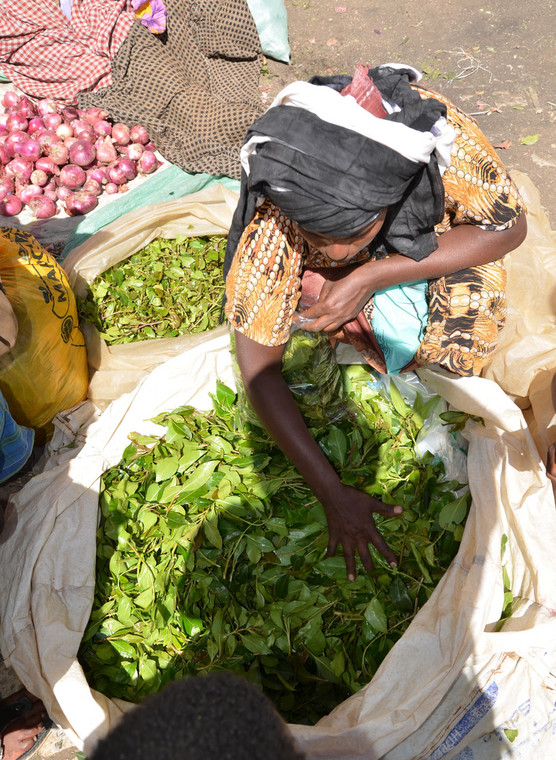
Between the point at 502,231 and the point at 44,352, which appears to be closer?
the point at 502,231

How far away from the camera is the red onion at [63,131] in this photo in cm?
344

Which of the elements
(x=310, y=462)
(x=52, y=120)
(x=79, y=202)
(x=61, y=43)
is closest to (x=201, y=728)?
(x=310, y=462)

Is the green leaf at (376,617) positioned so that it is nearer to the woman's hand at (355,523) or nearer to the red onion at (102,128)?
the woman's hand at (355,523)

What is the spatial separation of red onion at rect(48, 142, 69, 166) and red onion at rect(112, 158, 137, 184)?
30cm

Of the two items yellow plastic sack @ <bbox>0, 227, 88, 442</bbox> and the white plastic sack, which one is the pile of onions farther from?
the white plastic sack

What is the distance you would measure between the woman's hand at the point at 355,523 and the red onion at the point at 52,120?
9.77ft

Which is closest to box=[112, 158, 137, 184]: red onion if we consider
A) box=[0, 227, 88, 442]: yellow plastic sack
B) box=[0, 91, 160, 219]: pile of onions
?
box=[0, 91, 160, 219]: pile of onions

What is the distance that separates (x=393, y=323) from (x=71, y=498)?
1220 mm

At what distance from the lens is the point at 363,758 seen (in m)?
1.42

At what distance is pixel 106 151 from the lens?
11.1 ft

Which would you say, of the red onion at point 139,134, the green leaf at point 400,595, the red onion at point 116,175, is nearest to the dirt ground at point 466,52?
the red onion at point 139,134

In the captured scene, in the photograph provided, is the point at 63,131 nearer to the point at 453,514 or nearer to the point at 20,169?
the point at 20,169

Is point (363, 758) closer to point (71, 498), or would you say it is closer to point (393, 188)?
point (71, 498)

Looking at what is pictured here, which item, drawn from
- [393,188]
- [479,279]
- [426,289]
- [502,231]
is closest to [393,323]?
[426,289]
